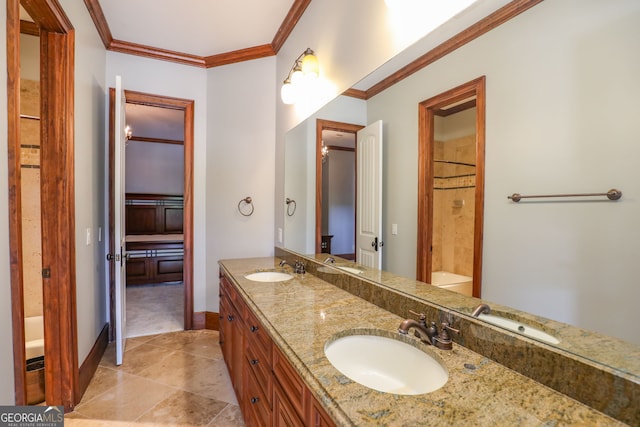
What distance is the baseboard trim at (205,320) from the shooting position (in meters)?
3.12

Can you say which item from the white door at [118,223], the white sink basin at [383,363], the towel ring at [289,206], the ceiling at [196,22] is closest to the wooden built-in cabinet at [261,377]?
the white sink basin at [383,363]

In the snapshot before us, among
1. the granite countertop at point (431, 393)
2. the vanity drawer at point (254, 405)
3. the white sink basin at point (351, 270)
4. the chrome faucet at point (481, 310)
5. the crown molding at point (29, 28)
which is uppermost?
the crown molding at point (29, 28)

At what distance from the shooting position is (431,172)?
1.20m

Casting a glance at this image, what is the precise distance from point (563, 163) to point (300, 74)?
1867mm

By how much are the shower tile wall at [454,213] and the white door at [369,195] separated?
0.35m

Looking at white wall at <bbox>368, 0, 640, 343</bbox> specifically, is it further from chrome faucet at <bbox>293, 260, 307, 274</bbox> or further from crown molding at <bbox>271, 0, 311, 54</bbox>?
crown molding at <bbox>271, 0, 311, 54</bbox>

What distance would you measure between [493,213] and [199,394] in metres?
2.15

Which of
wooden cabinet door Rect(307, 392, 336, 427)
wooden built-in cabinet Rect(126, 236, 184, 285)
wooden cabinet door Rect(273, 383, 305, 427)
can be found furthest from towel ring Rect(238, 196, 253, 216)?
wooden built-in cabinet Rect(126, 236, 184, 285)

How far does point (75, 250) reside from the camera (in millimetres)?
1916

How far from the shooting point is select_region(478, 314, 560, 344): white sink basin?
808 mm

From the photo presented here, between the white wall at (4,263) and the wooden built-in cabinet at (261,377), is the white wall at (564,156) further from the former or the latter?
the white wall at (4,263)

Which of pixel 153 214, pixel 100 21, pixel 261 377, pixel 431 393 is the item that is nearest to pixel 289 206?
pixel 261 377

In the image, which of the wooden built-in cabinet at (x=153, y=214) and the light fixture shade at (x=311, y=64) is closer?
the light fixture shade at (x=311, y=64)

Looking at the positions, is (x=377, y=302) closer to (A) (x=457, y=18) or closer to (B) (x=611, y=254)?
(B) (x=611, y=254)
